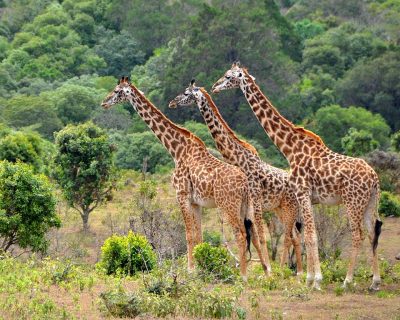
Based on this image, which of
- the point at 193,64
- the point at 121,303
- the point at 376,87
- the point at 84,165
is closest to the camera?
the point at 121,303

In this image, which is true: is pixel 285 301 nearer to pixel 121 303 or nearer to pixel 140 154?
pixel 121 303

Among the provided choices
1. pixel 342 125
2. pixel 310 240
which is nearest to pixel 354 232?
pixel 310 240

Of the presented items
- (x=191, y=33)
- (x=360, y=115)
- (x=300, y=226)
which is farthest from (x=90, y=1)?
(x=300, y=226)

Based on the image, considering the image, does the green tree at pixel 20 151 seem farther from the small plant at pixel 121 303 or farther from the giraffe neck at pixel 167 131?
the small plant at pixel 121 303

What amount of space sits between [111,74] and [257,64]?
12.2 m

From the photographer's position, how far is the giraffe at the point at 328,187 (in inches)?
609

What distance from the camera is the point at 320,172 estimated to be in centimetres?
1577

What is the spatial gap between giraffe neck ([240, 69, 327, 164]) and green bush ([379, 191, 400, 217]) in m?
11.2

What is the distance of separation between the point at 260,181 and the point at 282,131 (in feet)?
2.83

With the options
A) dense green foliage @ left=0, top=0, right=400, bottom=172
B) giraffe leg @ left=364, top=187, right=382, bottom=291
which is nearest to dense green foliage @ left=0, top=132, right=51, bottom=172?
dense green foliage @ left=0, top=0, right=400, bottom=172

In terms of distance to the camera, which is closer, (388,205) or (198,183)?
(198,183)

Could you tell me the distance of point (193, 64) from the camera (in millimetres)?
48875

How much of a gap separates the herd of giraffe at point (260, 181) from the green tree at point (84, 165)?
1023cm

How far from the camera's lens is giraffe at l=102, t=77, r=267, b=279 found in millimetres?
15773
